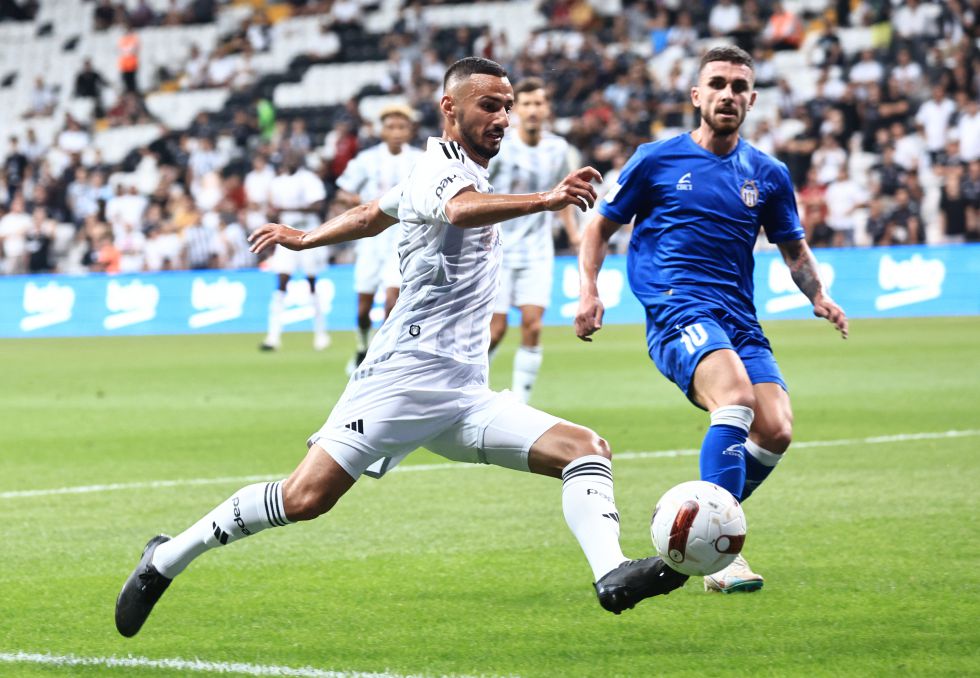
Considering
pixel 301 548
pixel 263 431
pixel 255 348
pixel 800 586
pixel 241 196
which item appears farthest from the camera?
pixel 241 196

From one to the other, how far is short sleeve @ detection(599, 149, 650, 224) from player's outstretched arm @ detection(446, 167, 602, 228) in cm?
169

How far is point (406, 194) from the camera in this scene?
5.41m

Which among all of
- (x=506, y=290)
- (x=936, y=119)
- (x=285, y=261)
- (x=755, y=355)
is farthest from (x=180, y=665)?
(x=936, y=119)

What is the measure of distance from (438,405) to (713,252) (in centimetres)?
172

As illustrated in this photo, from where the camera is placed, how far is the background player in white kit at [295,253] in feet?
67.5

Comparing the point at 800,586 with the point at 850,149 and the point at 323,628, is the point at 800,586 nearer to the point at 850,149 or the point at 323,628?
the point at 323,628

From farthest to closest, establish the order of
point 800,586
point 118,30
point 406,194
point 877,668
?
point 118,30 < point 800,586 < point 406,194 < point 877,668

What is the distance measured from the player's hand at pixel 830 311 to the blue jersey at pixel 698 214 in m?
0.30

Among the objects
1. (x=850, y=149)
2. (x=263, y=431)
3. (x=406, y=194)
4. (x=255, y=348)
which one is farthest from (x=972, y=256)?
(x=406, y=194)

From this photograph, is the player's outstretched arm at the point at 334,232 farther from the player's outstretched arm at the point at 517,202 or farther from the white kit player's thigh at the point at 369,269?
the white kit player's thigh at the point at 369,269

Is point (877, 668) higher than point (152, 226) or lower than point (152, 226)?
higher

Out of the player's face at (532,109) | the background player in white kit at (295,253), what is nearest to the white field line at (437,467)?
the player's face at (532,109)

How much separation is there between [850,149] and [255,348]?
10.6 meters

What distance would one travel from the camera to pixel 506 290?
41.7 feet
